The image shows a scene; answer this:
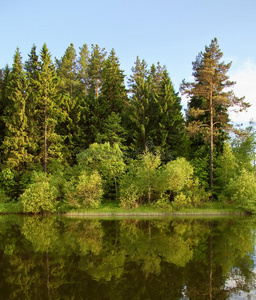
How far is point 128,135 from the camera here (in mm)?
37312

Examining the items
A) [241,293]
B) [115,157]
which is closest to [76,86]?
[115,157]

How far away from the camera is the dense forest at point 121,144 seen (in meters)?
27.2

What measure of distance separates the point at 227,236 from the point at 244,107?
18093 mm

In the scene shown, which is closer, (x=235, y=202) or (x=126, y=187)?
(x=235, y=202)

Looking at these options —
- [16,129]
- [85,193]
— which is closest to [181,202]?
[85,193]

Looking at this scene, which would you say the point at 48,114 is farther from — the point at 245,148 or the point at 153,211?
the point at 245,148

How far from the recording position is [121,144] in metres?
34.8

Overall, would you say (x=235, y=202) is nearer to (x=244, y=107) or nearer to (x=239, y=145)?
(x=239, y=145)

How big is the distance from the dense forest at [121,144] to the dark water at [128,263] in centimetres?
930

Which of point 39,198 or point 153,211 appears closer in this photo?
point 153,211

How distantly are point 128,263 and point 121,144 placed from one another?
2451cm

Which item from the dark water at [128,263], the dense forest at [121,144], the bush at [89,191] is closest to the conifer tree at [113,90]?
the dense forest at [121,144]

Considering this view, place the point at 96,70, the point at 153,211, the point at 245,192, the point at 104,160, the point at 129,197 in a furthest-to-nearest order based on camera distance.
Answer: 1. the point at 96,70
2. the point at 104,160
3. the point at 129,197
4. the point at 153,211
5. the point at 245,192

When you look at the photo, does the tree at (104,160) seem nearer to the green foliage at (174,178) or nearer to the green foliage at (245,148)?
the green foliage at (174,178)
